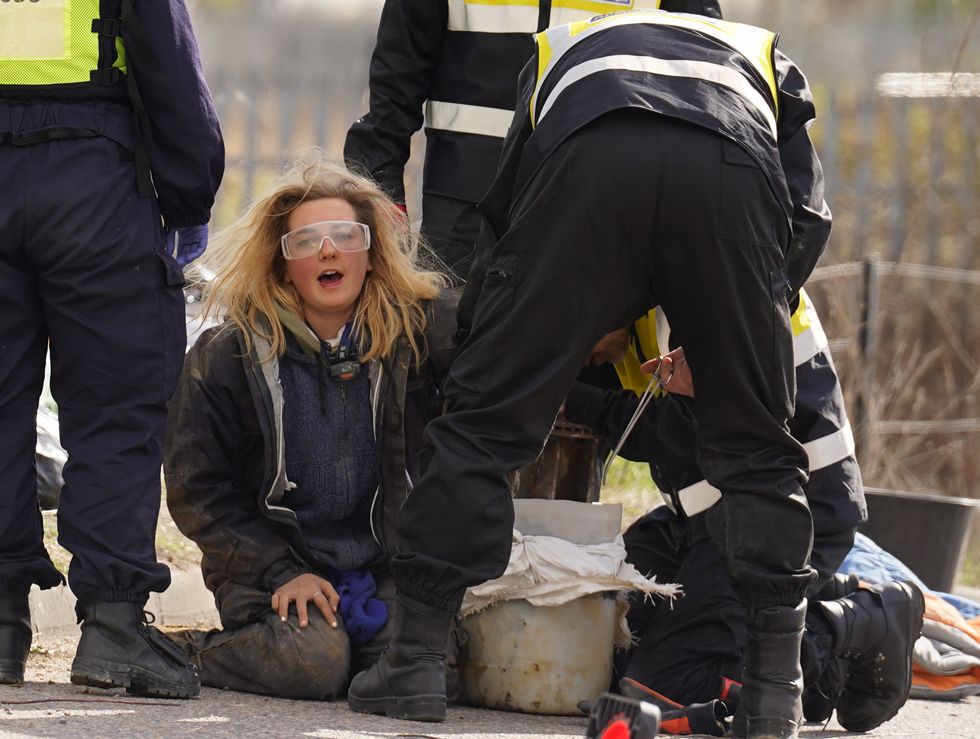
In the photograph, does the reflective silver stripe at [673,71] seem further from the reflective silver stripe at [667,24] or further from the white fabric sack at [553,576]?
the white fabric sack at [553,576]

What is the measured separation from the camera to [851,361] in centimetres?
807

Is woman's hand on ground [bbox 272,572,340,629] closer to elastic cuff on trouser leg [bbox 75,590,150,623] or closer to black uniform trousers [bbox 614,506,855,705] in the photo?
elastic cuff on trouser leg [bbox 75,590,150,623]

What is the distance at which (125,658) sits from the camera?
3.35 meters

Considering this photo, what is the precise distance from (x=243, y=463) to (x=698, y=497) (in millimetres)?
1200

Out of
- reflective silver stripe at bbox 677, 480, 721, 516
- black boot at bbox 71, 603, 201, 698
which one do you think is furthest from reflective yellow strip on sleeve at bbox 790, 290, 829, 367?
black boot at bbox 71, 603, 201, 698

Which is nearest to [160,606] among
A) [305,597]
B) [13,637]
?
[305,597]

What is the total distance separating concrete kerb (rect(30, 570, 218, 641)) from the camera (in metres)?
4.25

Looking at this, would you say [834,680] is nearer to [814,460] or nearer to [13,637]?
[814,460]

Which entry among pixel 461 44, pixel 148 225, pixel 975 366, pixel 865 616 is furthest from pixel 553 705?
pixel 975 366

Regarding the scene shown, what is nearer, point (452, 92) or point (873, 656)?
point (873, 656)

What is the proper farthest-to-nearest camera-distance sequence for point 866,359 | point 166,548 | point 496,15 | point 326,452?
point 866,359, point 166,548, point 496,15, point 326,452

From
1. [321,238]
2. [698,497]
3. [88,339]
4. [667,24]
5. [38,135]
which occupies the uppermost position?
[667,24]

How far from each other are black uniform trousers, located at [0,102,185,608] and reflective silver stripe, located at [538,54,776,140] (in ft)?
3.30

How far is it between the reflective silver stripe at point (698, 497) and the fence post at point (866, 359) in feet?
13.8
